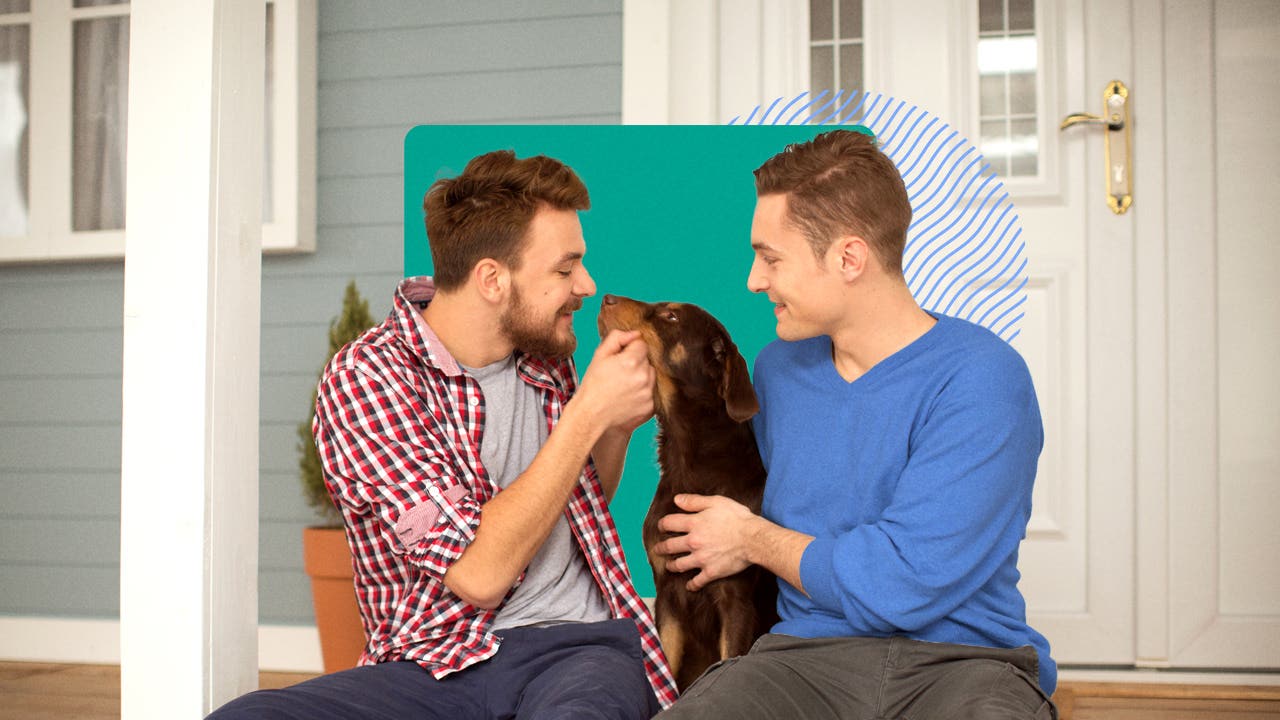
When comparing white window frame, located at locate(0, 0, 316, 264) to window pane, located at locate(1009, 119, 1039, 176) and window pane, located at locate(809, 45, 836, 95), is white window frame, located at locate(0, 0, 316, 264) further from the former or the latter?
window pane, located at locate(1009, 119, 1039, 176)

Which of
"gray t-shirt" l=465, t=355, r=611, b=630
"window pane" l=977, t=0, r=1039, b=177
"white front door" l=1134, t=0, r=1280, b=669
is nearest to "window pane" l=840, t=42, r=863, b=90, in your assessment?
"window pane" l=977, t=0, r=1039, b=177

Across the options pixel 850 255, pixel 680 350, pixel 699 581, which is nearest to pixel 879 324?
pixel 850 255

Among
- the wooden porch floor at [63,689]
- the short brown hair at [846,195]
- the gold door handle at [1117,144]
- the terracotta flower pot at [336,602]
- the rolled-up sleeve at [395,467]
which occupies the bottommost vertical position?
the wooden porch floor at [63,689]

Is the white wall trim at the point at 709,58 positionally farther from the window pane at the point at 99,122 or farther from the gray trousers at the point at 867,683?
the gray trousers at the point at 867,683

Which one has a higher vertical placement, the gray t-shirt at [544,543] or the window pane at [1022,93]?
the window pane at [1022,93]

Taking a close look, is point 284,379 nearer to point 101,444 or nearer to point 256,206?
point 101,444

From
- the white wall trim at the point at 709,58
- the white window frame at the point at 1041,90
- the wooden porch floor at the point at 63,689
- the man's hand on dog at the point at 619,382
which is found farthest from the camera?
the white wall trim at the point at 709,58

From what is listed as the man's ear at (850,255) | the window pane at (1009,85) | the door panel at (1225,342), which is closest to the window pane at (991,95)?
the window pane at (1009,85)

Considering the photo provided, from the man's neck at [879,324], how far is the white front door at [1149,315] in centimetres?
184

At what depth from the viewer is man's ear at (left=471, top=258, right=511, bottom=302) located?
1.86 m

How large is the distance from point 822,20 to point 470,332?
2.23 meters

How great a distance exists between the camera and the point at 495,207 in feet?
6.16

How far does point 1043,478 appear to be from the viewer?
11.1ft

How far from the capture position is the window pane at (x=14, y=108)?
3.96 m
